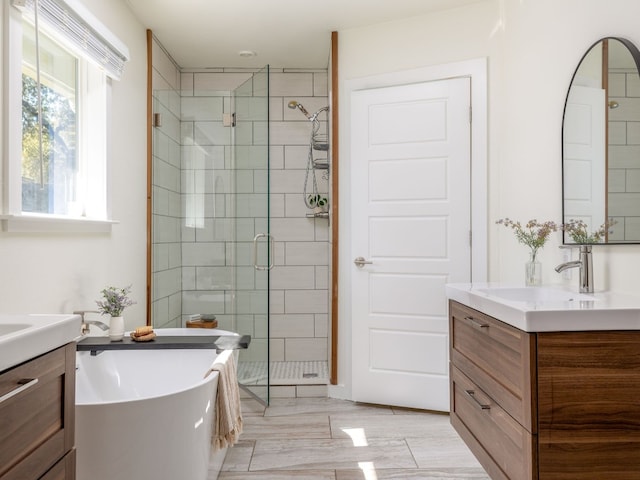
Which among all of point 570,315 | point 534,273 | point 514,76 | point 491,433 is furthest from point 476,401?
point 514,76

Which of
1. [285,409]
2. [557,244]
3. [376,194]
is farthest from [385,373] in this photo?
[557,244]

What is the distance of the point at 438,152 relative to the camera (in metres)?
3.28

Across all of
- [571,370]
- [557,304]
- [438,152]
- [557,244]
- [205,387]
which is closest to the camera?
[571,370]

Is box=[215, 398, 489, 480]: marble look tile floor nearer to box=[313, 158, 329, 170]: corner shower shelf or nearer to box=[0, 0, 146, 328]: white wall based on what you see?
box=[0, 0, 146, 328]: white wall

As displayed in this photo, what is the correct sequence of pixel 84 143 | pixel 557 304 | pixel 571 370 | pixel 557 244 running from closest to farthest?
pixel 571 370 → pixel 557 304 → pixel 557 244 → pixel 84 143

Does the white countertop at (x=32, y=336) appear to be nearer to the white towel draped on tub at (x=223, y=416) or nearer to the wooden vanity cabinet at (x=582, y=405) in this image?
the white towel draped on tub at (x=223, y=416)

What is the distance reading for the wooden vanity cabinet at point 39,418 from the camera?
3.23ft

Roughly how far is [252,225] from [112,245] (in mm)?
904

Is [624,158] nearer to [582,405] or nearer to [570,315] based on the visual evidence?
[570,315]

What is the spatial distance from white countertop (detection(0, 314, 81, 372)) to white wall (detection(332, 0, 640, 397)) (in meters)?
1.97

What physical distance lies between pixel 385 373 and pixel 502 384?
1.77 m

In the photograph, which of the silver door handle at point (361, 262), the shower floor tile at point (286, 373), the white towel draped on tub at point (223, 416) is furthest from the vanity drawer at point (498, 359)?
the shower floor tile at point (286, 373)

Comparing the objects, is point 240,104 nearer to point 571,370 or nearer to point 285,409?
point 285,409

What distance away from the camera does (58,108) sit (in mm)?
2461
